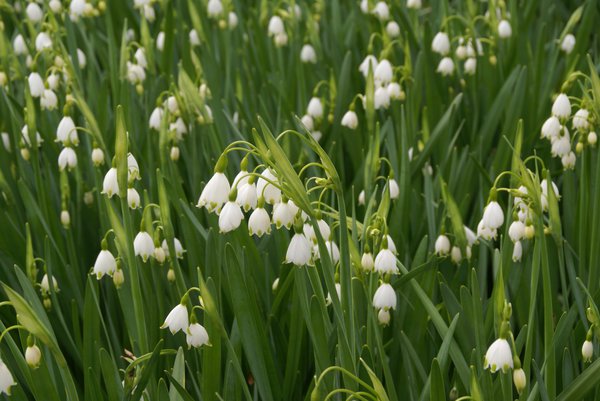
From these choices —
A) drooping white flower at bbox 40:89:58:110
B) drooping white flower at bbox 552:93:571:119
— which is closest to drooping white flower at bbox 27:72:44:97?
drooping white flower at bbox 40:89:58:110

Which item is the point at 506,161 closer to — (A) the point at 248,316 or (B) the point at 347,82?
(B) the point at 347,82

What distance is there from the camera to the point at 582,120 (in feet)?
8.65

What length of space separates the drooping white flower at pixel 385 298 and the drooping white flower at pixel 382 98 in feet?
4.48

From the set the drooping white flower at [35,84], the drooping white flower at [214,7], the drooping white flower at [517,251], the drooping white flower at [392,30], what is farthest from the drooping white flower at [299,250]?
the drooping white flower at [214,7]

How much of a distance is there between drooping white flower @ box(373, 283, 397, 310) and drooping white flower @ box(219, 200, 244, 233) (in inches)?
17.3

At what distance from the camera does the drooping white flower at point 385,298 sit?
6.86ft

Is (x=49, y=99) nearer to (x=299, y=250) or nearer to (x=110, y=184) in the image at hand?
(x=110, y=184)

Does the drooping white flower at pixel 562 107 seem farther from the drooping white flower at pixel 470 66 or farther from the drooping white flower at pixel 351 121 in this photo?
the drooping white flower at pixel 470 66

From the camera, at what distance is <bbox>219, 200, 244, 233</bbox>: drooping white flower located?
180 cm

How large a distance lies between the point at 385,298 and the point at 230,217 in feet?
1.53

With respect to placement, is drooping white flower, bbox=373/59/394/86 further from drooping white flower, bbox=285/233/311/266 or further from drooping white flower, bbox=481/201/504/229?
drooping white flower, bbox=285/233/311/266

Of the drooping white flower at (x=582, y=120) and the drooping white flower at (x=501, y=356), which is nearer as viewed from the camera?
the drooping white flower at (x=501, y=356)

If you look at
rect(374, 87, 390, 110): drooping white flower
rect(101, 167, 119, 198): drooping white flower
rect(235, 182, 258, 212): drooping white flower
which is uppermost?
rect(235, 182, 258, 212): drooping white flower

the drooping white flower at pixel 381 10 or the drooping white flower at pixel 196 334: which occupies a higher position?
the drooping white flower at pixel 381 10
